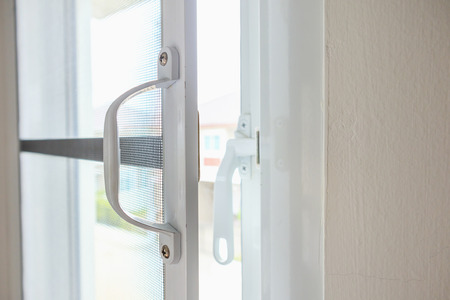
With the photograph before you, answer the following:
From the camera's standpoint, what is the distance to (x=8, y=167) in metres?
1.14

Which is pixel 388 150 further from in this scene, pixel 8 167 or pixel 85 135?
pixel 8 167

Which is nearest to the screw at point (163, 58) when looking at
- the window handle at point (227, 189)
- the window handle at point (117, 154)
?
the window handle at point (117, 154)

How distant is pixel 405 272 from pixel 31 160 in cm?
112

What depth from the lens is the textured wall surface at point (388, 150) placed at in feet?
1.05

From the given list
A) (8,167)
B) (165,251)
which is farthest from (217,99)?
(8,167)

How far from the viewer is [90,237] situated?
74cm

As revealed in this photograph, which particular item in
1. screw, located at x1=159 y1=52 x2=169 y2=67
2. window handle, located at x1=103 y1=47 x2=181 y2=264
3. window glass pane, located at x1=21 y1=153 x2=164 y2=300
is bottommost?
window glass pane, located at x1=21 y1=153 x2=164 y2=300

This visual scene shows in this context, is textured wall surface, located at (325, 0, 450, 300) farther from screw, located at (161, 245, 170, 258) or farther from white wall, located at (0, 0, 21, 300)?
white wall, located at (0, 0, 21, 300)

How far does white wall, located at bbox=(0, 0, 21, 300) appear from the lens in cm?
109

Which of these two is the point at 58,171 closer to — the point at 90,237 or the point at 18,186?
the point at 90,237

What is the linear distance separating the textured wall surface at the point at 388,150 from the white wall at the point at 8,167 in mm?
1193

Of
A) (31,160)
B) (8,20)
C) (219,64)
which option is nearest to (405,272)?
(219,64)

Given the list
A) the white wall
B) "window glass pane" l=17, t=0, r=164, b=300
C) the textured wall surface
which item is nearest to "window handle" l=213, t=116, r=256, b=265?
"window glass pane" l=17, t=0, r=164, b=300

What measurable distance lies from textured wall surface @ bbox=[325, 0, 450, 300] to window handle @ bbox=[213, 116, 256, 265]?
0.22 m
